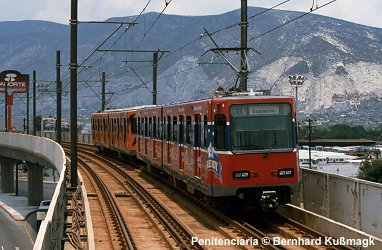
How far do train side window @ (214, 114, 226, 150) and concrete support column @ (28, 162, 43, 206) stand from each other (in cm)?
4808

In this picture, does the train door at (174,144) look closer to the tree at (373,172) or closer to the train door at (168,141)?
the train door at (168,141)

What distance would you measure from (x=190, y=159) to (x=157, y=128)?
678 centimetres

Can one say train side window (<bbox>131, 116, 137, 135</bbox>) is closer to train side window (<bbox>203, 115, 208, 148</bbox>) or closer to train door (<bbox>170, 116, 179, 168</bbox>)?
train door (<bbox>170, 116, 179, 168</bbox>)

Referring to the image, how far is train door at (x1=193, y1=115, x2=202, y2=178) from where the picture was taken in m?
18.4

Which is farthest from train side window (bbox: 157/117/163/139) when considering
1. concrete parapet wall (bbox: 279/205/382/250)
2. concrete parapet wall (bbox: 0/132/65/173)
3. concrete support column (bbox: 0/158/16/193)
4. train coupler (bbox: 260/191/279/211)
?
concrete support column (bbox: 0/158/16/193)

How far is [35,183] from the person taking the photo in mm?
65500

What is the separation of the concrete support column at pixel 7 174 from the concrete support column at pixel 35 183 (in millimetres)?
8869

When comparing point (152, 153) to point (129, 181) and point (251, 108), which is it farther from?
point (251, 108)

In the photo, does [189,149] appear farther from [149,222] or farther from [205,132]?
[149,222]

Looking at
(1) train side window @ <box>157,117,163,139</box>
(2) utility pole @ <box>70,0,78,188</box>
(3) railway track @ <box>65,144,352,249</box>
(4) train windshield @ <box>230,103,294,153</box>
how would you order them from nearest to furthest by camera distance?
(3) railway track @ <box>65,144,352,249</box>
(4) train windshield @ <box>230,103,294,153</box>
(2) utility pole @ <box>70,0,78,188</box>
(1) train side window @ <box>157,117,163,139</box>

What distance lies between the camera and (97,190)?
25094 millimetres

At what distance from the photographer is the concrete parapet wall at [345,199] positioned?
1358cm

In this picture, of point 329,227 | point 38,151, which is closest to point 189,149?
point 329,227

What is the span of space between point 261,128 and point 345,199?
2.67m
